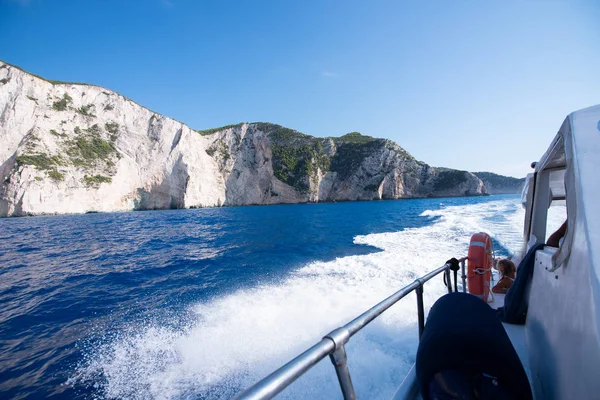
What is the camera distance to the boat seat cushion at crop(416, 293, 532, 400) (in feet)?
4.03

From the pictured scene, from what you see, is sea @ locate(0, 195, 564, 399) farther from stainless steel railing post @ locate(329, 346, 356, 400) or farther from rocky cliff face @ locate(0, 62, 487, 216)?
rocky cliff face @ locate(0, 62, 487, 216)

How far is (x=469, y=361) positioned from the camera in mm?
1266

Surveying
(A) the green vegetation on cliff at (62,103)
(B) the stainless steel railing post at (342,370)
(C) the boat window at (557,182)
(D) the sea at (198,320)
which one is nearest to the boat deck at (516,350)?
(B) the stainless steel railing post at (342,370)

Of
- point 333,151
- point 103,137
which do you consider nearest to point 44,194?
point 103,137

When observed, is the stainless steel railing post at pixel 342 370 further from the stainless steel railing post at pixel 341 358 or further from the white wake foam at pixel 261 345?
the white wake foam at pixel 261 345

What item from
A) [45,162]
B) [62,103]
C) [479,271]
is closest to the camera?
[479,271]

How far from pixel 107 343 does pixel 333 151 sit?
98561mm

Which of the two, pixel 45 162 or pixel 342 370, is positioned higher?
pixel 45 162

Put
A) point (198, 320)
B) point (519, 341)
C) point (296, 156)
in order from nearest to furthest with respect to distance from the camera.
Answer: point (519, 341) < point (198, 320) < point (296, 156)

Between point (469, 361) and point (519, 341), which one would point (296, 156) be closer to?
point (519, 341)

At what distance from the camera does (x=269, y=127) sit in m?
97.9

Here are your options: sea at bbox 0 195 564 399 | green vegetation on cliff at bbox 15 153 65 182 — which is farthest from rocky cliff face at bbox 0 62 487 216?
sea at bbox 0 195 564 399

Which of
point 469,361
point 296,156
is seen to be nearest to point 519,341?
point 469,361

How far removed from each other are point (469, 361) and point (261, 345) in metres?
3.90
